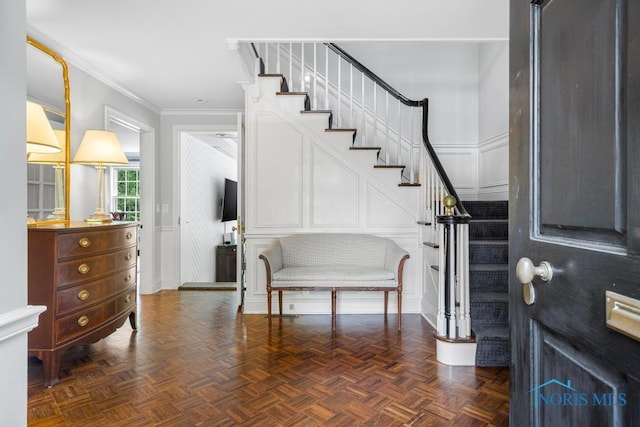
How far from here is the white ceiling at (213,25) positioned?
2369mm

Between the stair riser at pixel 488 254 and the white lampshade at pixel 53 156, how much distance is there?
11.2ft

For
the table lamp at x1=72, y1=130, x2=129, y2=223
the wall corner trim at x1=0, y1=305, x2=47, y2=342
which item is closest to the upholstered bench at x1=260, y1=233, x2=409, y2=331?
the table lamp at x1=72, y1=130, x2=129, y2=223

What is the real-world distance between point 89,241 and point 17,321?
5.29 ft

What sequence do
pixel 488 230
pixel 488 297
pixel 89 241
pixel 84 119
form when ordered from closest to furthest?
pixel 89 241
pixel 488 297
pixel 84 119
pixel 488 230

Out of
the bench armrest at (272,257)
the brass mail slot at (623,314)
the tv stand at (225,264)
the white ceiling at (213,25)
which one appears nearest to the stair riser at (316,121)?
the white ceiling at (213,25)

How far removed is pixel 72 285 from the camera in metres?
2.29

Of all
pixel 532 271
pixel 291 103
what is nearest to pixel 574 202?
pixel 532 271

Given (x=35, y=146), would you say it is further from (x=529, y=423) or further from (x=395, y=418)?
(x=529, y=423)

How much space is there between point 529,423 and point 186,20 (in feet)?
9.43

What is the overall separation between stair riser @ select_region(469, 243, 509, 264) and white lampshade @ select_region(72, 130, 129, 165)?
3.13m

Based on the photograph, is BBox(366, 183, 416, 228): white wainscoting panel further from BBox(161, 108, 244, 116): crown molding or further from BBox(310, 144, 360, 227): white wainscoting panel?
BBox(161, 108, 244, 116): crown molding

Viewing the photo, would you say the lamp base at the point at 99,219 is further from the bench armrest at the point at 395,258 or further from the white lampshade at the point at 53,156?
the bench armrest at the point at 395,258

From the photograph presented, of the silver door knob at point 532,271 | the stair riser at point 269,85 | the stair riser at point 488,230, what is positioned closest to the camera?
the silver door knob at point 532,271

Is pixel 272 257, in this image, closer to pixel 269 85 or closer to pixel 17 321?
pixel 269 85
